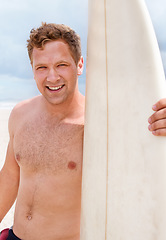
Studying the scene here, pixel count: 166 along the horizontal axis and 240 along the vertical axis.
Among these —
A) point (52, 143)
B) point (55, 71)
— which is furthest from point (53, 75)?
point (52, 143)

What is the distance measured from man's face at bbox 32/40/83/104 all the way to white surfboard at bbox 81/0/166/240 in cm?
15

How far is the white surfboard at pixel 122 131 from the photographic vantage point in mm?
1407

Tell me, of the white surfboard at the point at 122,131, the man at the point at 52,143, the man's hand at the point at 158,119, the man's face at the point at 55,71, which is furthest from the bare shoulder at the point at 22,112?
the man's hand at the point at 158,119

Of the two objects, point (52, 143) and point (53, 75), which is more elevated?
point (53, 75)

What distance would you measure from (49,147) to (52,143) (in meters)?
0.03

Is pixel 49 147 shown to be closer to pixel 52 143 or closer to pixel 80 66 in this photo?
pixel 52 143

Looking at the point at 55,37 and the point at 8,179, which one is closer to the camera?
the point at 55,37

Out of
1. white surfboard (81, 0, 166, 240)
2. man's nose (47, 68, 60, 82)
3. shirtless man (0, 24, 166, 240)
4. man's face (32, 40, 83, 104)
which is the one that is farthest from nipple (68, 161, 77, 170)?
man's nose (47, 68, 60, 82)

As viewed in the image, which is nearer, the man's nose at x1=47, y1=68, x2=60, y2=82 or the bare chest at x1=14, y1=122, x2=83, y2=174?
the man's nose at x1=47, y1=68, x2=60, y2=82

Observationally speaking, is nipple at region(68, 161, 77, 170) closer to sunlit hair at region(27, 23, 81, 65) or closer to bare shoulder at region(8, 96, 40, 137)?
bare shoulder at region(8, 96, 40, 137)

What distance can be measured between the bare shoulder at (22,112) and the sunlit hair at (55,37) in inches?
14.0

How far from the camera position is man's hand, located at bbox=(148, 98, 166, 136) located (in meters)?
1.31

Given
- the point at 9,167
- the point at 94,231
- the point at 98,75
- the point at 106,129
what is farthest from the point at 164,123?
the point at 9,167

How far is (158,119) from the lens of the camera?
4.40ft
